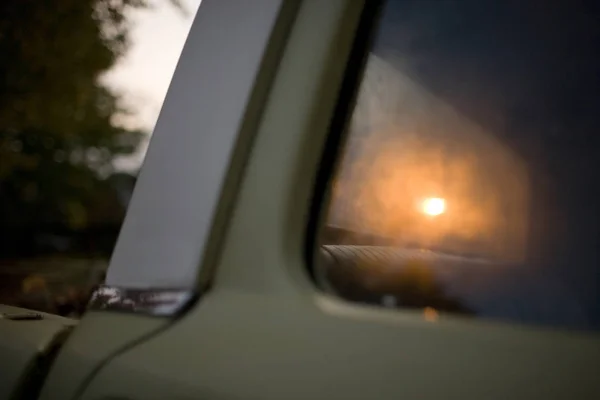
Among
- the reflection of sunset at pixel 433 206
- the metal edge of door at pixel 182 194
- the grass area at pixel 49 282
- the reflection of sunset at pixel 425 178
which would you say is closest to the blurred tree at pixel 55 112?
the grass area at pixel 49 282

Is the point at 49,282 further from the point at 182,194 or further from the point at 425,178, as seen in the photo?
the point at 425,178

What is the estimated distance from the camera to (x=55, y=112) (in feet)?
9.82

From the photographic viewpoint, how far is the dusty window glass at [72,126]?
1.72 m

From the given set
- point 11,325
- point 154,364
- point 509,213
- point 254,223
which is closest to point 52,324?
point 11,325

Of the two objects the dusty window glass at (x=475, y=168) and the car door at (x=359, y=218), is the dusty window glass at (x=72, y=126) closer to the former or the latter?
the car door at (x=359, y=218)

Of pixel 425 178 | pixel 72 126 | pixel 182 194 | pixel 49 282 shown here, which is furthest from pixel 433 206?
pixel 72 126

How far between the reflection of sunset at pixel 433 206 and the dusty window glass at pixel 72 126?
1.92 feet

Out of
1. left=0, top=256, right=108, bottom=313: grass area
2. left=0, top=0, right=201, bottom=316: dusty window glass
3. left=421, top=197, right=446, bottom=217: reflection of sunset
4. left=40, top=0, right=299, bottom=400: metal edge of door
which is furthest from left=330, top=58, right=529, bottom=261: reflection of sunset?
left=0, top=256, right=108, bottom=313: grass area

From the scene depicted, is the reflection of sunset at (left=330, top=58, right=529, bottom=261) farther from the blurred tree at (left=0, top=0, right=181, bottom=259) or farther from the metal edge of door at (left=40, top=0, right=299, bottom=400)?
the blurred tree at (left=0, top=0, right=181, bottom=259)

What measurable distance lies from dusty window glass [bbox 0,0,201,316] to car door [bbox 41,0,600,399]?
0.98 ft

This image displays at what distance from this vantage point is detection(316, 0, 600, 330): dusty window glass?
2.95 feet

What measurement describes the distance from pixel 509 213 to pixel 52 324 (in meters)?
0.86

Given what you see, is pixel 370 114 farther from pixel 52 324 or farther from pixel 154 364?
pixel 52 324

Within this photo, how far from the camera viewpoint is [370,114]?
1.11 metres
